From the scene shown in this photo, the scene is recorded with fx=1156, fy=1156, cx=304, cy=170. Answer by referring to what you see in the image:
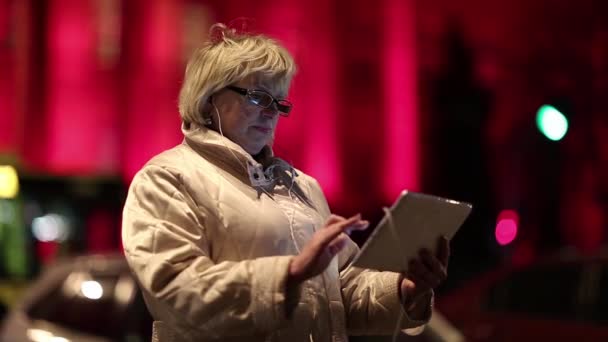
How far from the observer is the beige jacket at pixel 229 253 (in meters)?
2.91

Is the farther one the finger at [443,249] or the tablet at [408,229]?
the finger at [443,249]

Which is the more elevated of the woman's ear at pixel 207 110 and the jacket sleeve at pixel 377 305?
the woman's ear at pixel 207 110

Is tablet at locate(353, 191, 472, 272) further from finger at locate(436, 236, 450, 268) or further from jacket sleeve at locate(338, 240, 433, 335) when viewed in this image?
jacket sleeve at locate(338, 240, 433, 335)

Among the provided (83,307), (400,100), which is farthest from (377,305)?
(400,100)

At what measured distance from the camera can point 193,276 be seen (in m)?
2.92

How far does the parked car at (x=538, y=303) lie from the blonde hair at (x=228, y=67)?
4.64 meters

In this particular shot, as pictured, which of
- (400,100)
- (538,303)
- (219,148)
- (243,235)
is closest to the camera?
(243,235)

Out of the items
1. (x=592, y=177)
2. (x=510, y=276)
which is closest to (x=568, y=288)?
(x=510, y=276)

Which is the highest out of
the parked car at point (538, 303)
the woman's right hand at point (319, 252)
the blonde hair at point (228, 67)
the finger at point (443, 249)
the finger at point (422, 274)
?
the blonde hair at point (228, 67)

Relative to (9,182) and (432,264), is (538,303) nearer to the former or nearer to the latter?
(432,264)

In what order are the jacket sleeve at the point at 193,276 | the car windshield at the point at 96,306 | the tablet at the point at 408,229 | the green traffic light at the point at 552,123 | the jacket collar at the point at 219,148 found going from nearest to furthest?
the jacket sleeve at the point at 193,276, the tablet at the point at 408,229, the jacket collar at the point at 219,148, the car windshield at the point at 96,306, the green traffic light at the point at 552,123

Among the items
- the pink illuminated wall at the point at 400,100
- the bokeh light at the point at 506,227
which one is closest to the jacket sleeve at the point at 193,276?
the bokeh light at the point at 506,227

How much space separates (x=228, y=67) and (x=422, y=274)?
803mm

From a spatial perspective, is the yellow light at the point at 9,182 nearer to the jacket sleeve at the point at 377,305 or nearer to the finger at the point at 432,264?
the jacket sleeve at the point at 377,305
